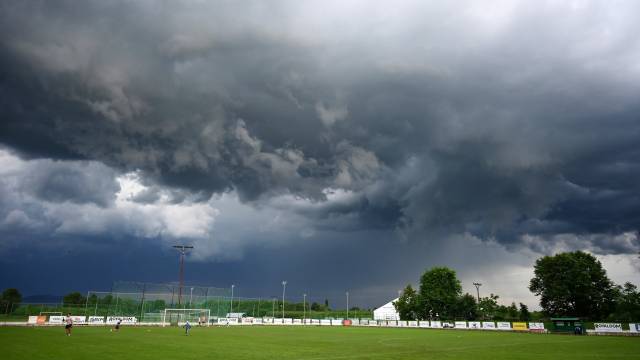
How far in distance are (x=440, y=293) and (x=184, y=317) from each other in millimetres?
63300

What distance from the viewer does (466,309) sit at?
12519 centimetres

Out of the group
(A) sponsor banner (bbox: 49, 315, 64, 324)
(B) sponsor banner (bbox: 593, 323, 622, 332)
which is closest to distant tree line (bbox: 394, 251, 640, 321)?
(B) sponsor banner (bbox: 593, 323, 622, 332)

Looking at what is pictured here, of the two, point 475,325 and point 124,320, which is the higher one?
point 124,320

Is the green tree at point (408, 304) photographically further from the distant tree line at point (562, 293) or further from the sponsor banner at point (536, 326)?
the sponsor banner at point (536, 326)

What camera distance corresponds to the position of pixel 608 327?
71.3 meters

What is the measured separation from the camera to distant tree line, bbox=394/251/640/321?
3898 inches

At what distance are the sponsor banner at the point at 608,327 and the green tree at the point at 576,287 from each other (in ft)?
96.8

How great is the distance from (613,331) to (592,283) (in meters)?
33.7

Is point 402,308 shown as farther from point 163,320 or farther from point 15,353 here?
point 15,353

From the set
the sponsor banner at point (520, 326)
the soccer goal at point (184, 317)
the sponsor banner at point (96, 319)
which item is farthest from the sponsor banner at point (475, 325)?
the sponsor banner at point (96, 319)

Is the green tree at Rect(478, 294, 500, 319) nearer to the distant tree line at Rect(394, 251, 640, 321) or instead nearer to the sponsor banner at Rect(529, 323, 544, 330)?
the distant tree line at Rect(394, 251, 640, 321)

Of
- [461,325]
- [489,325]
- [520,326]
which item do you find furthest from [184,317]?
[520,326]

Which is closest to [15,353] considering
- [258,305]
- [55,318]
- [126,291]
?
[55,318]

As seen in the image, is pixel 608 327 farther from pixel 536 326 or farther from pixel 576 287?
pixel 576 287
